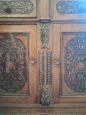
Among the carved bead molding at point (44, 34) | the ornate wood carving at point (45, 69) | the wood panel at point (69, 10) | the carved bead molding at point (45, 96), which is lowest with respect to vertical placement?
the carved bead molding at point (45, 96)

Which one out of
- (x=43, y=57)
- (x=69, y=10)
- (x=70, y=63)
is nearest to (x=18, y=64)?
(x=43, y=57)

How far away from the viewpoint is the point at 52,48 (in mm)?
1783

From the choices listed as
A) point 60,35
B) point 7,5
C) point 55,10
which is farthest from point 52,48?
point 7,5

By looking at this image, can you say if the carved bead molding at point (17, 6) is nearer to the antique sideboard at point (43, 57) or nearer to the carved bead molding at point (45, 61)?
the antique sideboard at point (43, 57)

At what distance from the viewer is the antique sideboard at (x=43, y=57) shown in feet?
5.77

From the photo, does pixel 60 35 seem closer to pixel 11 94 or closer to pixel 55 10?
pixel 55 10

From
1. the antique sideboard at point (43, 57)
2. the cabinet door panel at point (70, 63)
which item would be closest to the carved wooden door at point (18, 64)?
the antique sideboard at point (43, 57)

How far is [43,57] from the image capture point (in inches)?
70.2

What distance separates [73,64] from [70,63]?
2 cm

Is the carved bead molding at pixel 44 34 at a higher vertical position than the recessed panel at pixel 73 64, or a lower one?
higher

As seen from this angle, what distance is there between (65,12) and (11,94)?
0.53 meters

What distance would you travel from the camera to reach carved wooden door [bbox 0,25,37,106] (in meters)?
1.79

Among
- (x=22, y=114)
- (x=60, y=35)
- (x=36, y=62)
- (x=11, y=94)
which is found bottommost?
(x=22, y=114)

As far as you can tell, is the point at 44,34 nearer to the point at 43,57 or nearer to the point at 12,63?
the point at 43,57
